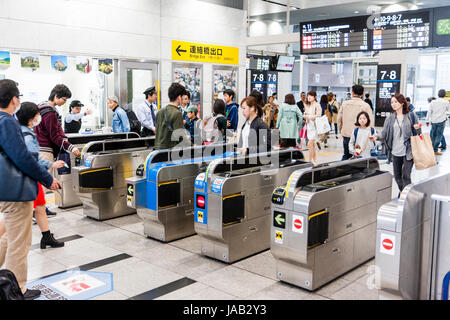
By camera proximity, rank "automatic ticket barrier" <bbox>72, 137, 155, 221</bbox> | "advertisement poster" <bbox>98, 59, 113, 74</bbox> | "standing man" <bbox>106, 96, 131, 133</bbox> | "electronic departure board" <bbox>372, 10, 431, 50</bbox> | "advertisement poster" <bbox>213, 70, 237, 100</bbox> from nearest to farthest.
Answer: "automatic ticket barrier" <bbox>72, 137, 155, 221</bbox> < "standing man" <bbox>106, 96, 131, 133</bbox> < "advertisement poster" <bbox>98, 59, 113, 74</bbox> < "electronic departure board" <bbox>372, 10, 431, 50</bbox> < "advertisement poster" <bbox>213, 70, 237, 100</bbox>

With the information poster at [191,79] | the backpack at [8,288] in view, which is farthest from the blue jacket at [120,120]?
the backpack at [8,288]

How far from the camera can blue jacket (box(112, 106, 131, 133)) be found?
23.9 feet

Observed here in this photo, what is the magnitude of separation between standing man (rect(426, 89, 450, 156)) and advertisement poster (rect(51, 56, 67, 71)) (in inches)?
355

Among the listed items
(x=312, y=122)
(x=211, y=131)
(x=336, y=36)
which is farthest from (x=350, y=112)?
(x=336, y=36)

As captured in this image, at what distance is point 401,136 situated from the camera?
5625mm

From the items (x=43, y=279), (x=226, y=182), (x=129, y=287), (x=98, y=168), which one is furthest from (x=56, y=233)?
(x=226, y=182)

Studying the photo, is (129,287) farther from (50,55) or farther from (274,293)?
(50,55)

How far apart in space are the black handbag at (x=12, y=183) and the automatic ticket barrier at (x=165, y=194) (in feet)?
5.80

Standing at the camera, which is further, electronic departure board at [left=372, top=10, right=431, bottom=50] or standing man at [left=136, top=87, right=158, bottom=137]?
electronic departure board at [left=372, top=10, right=431, bottom=50]

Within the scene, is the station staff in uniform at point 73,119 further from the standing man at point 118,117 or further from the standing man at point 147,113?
the standing man at point 147,113

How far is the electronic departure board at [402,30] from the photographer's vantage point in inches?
342

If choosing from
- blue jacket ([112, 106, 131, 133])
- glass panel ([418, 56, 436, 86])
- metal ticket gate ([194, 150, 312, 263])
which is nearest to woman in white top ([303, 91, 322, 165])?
blue jacket ([112, 106, 131, 133])

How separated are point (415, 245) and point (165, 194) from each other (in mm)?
2792

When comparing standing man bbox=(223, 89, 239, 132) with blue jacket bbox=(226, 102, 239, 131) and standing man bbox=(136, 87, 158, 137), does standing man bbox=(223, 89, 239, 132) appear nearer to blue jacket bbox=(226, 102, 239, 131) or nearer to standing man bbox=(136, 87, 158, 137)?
blue jacket bbox=(226, 102, 239, 131)
